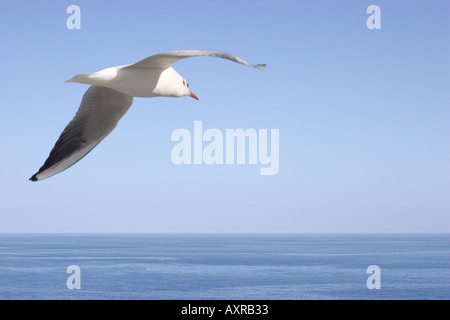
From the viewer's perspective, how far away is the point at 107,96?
19.8 feet

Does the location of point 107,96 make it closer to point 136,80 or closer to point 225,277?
point 136,80

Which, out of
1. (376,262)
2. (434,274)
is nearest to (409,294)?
(434,274)

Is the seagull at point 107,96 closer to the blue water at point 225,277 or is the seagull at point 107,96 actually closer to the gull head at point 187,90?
the gull head at point 187,90

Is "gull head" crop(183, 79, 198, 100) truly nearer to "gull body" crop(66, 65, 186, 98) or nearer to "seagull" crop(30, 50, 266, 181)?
"seagull" crop(30, 50, 266, 181)

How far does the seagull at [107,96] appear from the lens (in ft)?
15.4

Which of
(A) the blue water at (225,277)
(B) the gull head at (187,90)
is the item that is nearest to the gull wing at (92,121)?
(B) the gull head at (187,90)

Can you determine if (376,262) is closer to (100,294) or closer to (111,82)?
(100,294)

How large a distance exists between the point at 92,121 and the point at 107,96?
338 mm

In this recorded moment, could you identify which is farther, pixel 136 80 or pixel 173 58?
pixel 136 80

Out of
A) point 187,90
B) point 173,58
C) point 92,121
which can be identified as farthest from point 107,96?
point 173,58

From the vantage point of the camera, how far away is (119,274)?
253ft

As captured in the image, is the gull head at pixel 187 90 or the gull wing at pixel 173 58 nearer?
the gull wing at pixel 173 58

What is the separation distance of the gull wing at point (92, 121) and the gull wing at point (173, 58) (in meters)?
1.31
